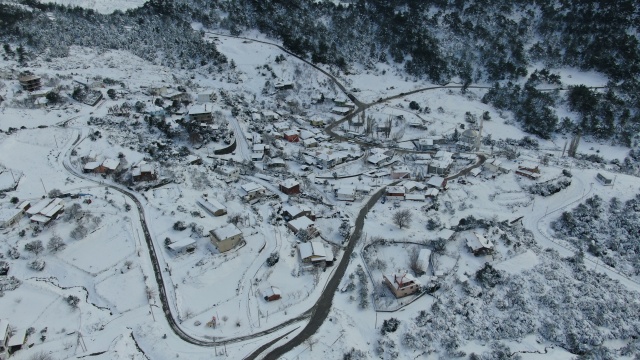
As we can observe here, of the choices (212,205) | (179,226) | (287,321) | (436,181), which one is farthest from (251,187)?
(436,181)

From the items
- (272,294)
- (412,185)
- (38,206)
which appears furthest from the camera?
(412,185)

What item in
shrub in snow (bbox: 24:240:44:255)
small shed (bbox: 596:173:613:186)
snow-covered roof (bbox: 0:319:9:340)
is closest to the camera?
snow-covered roof (bbox: 0:319:9:340)

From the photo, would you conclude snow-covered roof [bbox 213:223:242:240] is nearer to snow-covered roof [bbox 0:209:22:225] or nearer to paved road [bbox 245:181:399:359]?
paved road [bbox 245:181:399:359]

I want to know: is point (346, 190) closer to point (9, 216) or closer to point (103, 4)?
point (9, 216)

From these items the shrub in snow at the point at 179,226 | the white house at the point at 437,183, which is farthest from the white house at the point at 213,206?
the white house at the point at 437,183

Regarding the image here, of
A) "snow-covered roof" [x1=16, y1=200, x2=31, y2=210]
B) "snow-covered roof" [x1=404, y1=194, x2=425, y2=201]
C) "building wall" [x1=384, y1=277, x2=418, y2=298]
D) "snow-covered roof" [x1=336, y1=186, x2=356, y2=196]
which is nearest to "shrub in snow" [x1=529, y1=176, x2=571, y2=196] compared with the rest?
"snow-covered roof" [x1=404, y1=194, x2=425, y2=201]

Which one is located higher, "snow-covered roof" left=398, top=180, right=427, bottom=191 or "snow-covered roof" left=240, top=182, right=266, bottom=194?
"snow-covered roof" left=240, top=182, right=266, bottom=194

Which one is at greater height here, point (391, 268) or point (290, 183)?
point (290, 183)

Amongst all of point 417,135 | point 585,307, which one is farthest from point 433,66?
point 585,307
